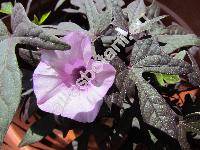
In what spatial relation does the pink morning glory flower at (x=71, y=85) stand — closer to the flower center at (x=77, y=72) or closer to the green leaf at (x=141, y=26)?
the flower center at (x=77, y=72)

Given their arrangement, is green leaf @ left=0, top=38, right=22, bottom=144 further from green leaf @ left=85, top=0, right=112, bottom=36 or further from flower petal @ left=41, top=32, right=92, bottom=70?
green leaf @ left=85, top=0, right=112, bottom=36

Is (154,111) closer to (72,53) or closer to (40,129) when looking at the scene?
(72,53)

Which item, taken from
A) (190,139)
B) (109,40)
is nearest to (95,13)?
(109,40)

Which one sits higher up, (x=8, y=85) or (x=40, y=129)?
(x=8, y=85)

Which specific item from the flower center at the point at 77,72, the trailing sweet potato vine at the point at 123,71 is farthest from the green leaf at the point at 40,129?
the flower center at the point at 77,72

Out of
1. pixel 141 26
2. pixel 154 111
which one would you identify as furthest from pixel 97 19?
pixel 154 111

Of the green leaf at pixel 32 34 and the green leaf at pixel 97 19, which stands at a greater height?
the green leaf at pixel 32 34

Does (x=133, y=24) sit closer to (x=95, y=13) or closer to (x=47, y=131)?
(x=95, y=13)

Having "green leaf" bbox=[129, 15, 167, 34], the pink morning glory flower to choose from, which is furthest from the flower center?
"green leaf" bbox=[129, 15, 167, 34]
